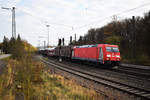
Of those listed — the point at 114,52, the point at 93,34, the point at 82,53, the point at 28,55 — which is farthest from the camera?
the point at 93,34

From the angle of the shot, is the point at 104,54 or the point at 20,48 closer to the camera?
the point at 20,48

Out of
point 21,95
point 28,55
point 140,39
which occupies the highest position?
point 140,39

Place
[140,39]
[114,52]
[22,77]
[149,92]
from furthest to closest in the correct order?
1. [140,39]
2. [114,52]
3. [149,92]
4. [22,77]

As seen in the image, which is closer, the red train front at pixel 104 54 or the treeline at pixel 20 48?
the treeline at pixel 20 48

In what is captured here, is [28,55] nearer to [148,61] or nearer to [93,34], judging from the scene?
[148,61]

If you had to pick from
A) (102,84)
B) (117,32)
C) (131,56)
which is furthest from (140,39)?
(102,84)

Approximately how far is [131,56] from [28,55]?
2390cm

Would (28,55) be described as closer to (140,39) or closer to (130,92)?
(130,92)

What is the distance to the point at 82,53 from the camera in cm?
2273

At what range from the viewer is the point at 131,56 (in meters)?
27.6

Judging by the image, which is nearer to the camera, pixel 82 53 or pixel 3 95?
pixel 3 95

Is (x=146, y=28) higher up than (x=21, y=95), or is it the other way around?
(x=146, y=28)

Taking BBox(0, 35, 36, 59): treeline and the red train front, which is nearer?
BBox(0, 35, 36, 59): treeline

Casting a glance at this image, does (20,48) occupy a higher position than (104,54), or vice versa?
(20,48)
